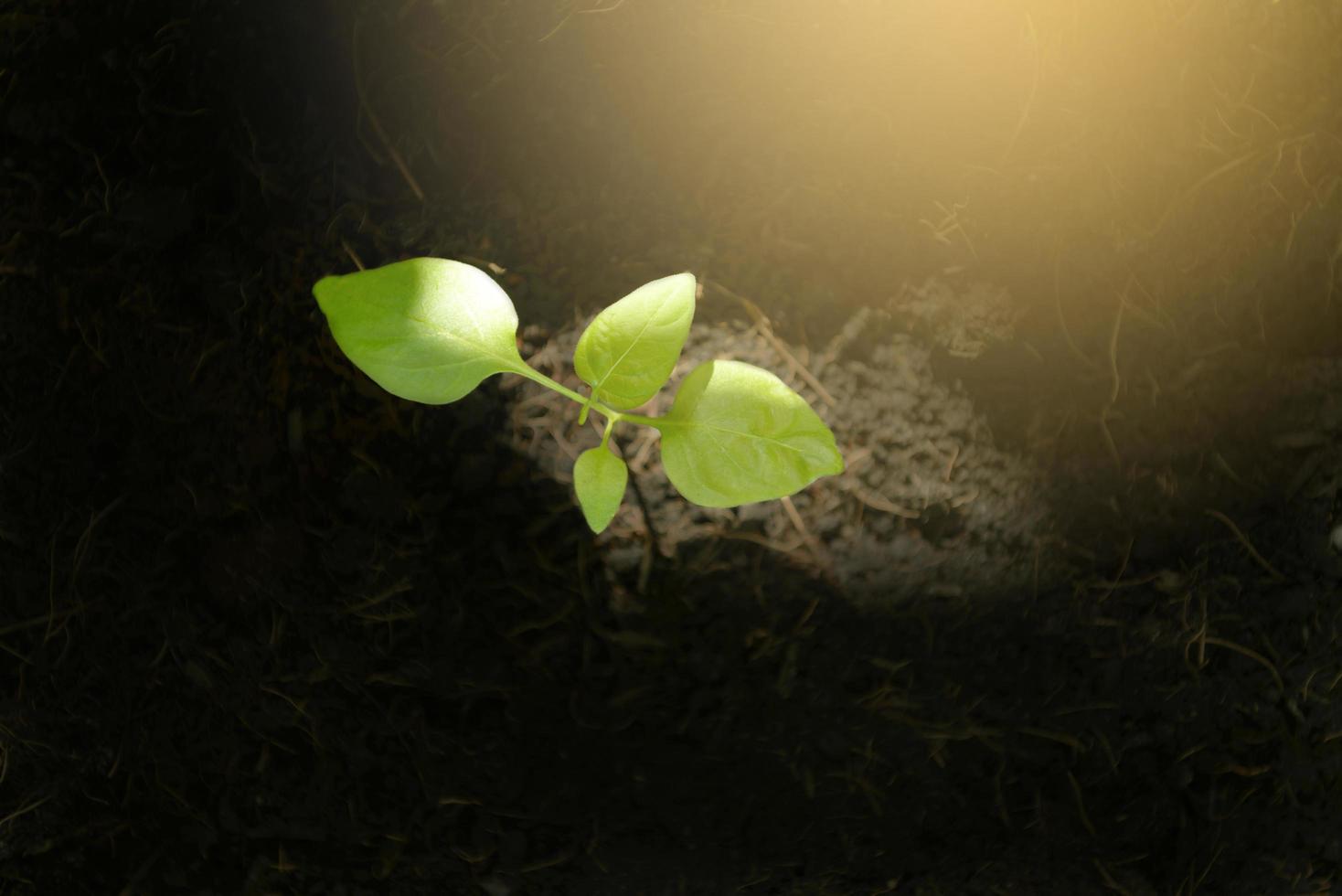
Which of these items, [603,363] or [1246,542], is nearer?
[603,363]

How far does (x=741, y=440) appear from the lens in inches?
25.3

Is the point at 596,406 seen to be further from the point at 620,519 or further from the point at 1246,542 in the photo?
the point at 1246,542

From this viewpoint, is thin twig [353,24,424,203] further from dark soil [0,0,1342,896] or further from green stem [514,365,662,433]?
green stem [514,365,662,433]

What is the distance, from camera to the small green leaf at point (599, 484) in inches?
25.6

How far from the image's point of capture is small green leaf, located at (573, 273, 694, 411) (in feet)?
2.05

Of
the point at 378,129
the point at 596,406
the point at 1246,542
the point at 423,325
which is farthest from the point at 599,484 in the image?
the point at 1246,542

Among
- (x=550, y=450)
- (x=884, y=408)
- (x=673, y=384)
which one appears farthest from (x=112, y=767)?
(x=884, y=408)

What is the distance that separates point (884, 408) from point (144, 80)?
0.64 metres

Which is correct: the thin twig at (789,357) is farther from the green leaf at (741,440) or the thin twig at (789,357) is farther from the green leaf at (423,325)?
the green leaf at (423,325)

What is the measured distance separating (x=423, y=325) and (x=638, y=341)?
0.47 feet

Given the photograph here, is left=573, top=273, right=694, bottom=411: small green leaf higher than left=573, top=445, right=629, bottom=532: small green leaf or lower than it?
Answer: higher

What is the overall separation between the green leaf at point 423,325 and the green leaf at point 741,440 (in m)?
0.13

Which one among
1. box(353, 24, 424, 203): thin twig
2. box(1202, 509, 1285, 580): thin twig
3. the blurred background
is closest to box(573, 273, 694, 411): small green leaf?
the blurred background

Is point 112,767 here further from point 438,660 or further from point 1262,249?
point 1262,249
